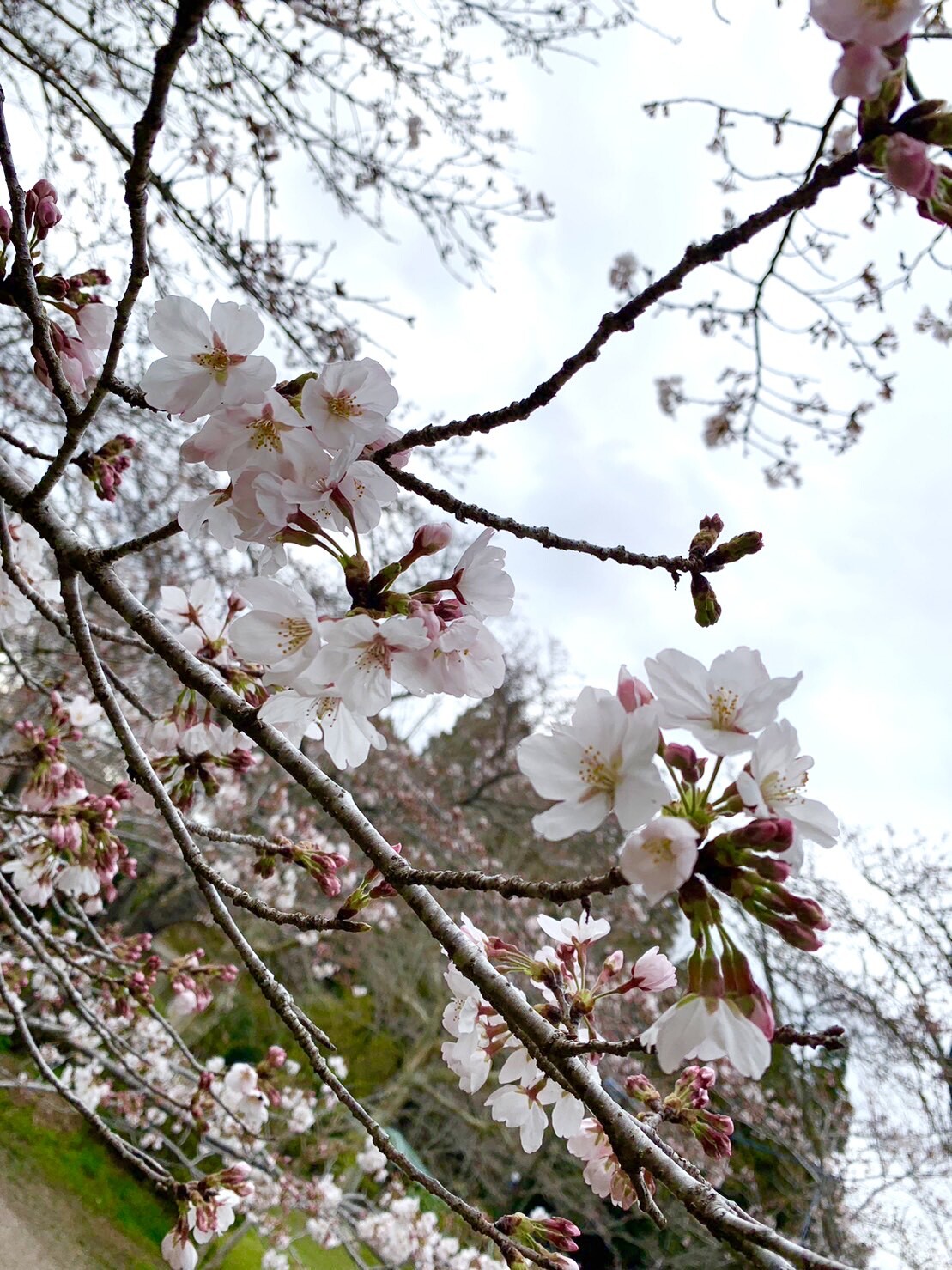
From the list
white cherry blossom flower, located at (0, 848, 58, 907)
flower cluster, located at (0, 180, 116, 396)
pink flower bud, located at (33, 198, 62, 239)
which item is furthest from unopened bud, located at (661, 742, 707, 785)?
white cherry blossom flower, located at (0, 848, 58, 907)

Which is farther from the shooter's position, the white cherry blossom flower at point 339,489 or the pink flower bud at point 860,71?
the white cherry blossom flower at point 339,489

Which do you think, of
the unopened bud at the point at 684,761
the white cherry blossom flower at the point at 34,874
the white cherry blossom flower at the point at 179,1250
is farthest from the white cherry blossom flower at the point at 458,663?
the white cherry blossom flower at the point at 34,874

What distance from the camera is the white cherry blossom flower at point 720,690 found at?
819 mm

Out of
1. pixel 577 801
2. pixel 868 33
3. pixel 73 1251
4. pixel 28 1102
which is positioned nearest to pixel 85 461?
pixel 577 801

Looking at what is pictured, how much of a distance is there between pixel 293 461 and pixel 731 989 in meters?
0.79

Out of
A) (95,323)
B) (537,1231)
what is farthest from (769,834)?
(95,323)

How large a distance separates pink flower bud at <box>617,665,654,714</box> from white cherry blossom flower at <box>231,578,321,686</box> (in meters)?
0.36

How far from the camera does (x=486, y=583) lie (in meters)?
1.05

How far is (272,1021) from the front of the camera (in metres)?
10.7

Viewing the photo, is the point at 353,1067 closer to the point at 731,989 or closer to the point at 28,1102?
the point at 28,1102

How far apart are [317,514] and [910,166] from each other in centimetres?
73

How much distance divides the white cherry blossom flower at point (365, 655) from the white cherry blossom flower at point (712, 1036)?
483 millimetres

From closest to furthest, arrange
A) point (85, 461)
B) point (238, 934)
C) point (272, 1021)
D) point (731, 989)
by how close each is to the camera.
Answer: point (731, 989) < point (238, 934) < point (85, 461) < point (272, 1021)

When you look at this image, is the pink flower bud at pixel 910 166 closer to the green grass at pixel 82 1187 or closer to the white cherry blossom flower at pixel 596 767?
the white cherry blossom flower at pixel 596 767
